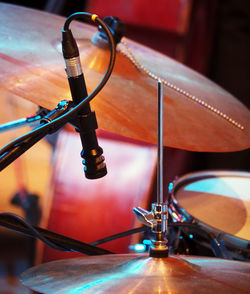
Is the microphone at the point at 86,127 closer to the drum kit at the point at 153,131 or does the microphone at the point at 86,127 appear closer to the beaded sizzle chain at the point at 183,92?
the drum kit at the point at 153,131

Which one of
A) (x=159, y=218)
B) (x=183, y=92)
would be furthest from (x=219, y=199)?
(x=159, y=218)

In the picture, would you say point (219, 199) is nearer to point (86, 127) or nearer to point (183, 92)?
point (183, 92)

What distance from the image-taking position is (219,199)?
87 centimetres

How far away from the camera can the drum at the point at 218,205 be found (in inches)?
27.8

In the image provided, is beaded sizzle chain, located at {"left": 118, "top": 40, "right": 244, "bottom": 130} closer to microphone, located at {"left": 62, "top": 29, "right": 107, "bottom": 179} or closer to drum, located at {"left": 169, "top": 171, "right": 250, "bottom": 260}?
drum, located at {"left": 169, "top": 171, "right": 250, "bottom": 260}

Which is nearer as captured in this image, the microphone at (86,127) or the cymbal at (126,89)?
the microphone at (86,127)

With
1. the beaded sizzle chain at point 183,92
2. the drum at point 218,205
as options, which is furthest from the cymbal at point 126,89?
the drum at point 218,205

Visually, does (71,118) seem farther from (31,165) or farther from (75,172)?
(31,165)

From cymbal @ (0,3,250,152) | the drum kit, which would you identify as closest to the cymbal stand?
the drum kit

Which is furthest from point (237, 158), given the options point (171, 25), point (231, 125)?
point (231, 125)

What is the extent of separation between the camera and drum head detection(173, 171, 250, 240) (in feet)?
2.56

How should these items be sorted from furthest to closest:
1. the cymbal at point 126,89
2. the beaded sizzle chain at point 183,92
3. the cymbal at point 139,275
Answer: the beaded sizzle chain at point 183,92 → the cymbal at point 126,89 → the cymbal at point 139,275

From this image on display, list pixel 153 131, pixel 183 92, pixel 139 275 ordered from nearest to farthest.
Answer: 1. pixel 139 275
2. pixel 153 131
3. pixel 183 92

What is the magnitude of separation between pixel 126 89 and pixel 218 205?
27 centimetres
